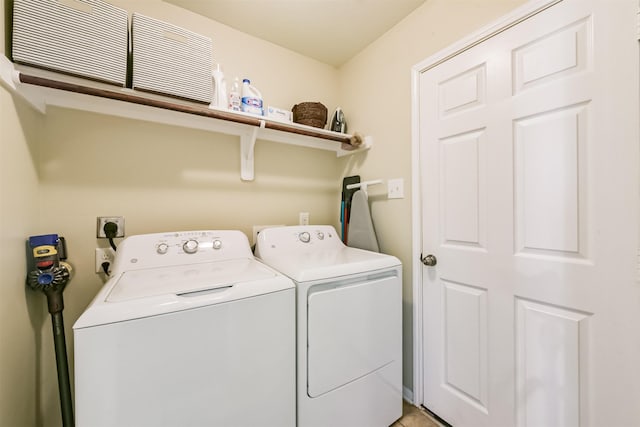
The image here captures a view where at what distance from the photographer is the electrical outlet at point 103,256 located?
1321 millimetres

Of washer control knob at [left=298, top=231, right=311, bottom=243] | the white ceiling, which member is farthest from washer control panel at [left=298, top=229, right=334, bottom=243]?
the white ceiling

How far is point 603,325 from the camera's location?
90cm

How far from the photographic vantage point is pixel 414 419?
1.44m

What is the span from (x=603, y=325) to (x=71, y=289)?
2.28 meters

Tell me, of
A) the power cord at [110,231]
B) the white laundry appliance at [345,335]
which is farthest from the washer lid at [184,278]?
the power cord at [110,231]

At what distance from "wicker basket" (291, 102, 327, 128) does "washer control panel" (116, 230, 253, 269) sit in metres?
0.90

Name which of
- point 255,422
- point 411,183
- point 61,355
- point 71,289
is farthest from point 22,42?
point 411,183

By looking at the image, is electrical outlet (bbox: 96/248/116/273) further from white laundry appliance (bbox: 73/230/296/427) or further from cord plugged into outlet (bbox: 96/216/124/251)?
white laundry appliance (bbox: 73/230/296/427)

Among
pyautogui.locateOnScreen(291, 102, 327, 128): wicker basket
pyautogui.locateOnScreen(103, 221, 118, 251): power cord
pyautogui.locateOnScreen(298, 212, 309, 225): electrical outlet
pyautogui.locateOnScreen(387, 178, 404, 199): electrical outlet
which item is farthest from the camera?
pyautogui.locateOnScreen(298, 212, 309, 225): electrical outlet

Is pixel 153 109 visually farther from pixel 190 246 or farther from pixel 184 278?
pixel 184 278

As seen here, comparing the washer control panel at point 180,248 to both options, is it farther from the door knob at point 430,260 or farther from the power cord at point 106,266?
the door knob at point 430,260

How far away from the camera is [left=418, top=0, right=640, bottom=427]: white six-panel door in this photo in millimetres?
870

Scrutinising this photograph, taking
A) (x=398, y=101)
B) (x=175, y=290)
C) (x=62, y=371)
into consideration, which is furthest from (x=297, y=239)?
(x=62, y=371)

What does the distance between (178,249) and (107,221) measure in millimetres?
430
